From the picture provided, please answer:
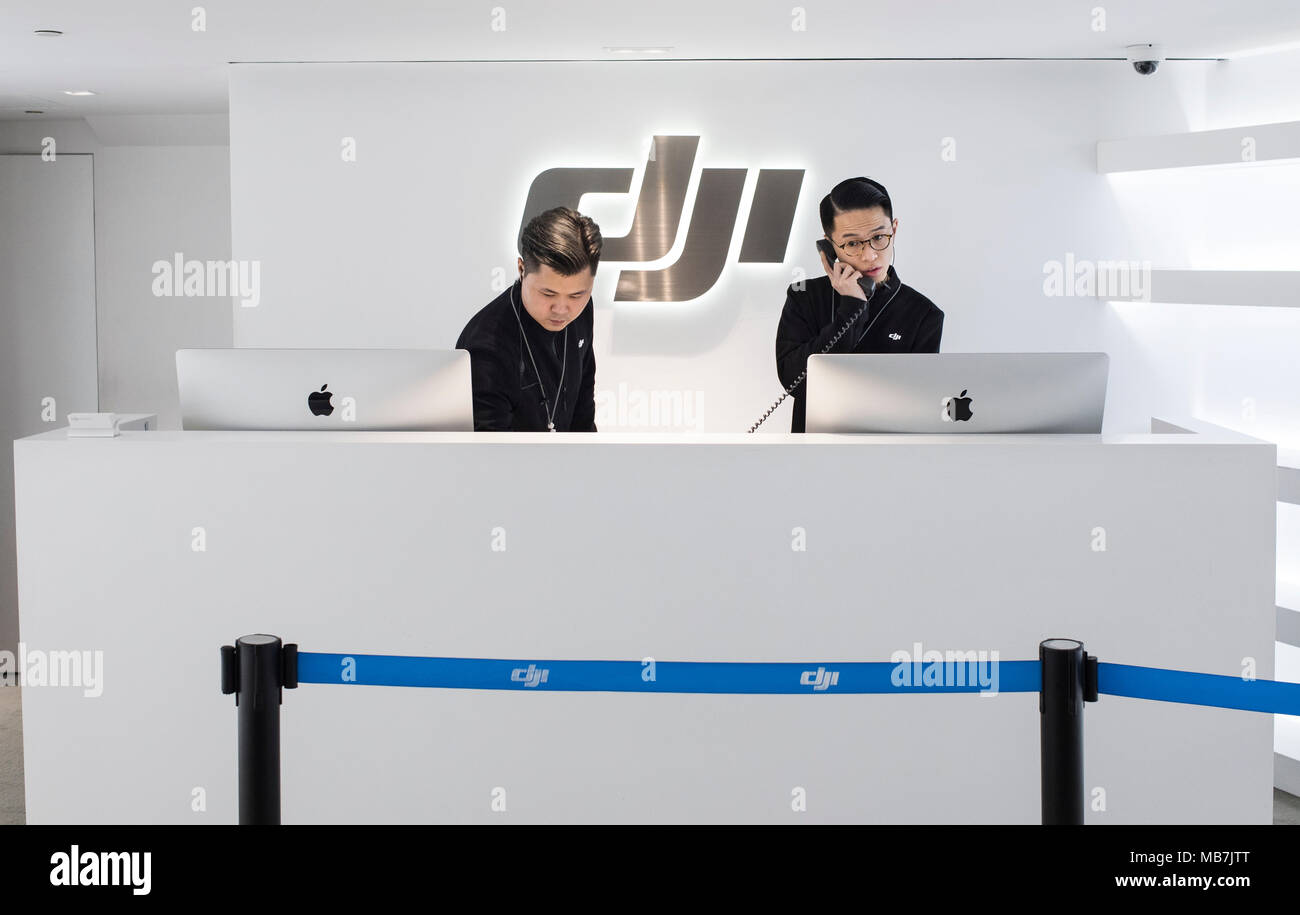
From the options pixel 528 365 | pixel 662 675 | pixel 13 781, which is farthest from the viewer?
pixel 528 365

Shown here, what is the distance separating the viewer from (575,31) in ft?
14.2

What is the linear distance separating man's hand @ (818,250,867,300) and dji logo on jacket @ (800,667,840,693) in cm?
332

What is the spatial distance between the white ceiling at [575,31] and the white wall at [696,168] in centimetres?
20

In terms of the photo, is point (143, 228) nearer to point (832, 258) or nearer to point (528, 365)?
point (528, 365)

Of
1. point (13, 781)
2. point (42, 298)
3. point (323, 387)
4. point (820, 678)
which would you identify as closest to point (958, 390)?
point (820, 678)

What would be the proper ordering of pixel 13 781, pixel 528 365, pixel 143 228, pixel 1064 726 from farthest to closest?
pixel 143 228 < pixel 528 365 < pixel 13 781 < pixel 1064 726

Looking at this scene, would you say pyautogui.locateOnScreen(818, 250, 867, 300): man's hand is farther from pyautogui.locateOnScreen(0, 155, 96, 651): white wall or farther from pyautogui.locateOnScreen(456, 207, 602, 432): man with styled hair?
pyautogui.locateOnScreen(0, 155, 96, 651): white wall

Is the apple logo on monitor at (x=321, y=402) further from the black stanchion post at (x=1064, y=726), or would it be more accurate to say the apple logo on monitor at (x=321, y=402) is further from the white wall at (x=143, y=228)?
the white wall at (x=143, y=228)

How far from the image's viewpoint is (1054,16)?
4.13m

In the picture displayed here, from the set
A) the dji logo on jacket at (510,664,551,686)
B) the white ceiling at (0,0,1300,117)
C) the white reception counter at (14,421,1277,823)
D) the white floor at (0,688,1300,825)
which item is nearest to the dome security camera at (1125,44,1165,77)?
the white ceiling at (0,0,1300,117)

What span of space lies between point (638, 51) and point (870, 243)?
1.26 m

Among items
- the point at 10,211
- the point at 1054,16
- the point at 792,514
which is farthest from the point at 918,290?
the point at 10,211

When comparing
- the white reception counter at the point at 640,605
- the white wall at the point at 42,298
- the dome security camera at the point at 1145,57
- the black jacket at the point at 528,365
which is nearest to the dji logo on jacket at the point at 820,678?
the white reception counter at the point at 640,605

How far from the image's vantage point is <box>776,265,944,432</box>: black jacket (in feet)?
16.7
